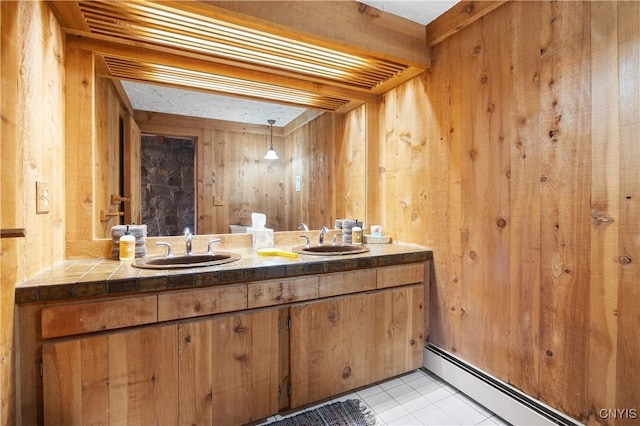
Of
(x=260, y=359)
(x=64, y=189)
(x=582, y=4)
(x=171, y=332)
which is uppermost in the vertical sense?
(x=582, y=4)

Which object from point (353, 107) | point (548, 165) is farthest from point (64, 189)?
point (548, 165)

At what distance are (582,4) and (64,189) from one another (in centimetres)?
252

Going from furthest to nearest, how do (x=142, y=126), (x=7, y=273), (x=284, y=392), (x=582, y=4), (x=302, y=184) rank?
(x=302, y=184) → (x=142, y=126) → (x=284, y=392) → (x=582, y=4) → (x=7, y=273)

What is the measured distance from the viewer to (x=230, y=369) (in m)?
1.38

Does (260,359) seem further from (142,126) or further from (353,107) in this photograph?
(353,107)

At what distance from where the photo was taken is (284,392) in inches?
59.8

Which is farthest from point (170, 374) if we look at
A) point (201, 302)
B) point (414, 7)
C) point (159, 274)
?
point (414, 7)

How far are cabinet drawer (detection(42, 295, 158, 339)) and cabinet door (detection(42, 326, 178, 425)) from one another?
4 cm

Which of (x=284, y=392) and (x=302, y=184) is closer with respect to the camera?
(x=284, y=392)

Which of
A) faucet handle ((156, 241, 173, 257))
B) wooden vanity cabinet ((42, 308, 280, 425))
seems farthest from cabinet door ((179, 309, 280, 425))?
faucet handle ((156, 241, 173, 257))

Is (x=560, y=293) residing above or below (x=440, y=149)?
below

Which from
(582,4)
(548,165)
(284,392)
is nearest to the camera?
(582,4)

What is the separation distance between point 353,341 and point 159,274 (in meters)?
1.08

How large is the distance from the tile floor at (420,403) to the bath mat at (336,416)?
4 cm
